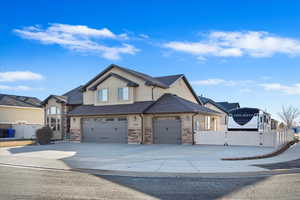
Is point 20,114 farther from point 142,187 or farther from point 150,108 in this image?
point 142,187

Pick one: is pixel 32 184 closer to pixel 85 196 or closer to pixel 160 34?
pixel 85 196

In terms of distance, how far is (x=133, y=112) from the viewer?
73.2 ft

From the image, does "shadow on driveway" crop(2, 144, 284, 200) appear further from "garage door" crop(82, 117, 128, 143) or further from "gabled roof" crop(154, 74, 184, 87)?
"gabled roof" crop(154, 74, 184, 87)

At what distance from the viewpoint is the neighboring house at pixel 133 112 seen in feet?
71.6

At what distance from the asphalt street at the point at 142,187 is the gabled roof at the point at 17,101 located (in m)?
31.0

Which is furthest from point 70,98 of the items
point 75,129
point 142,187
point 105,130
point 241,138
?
point 142,187

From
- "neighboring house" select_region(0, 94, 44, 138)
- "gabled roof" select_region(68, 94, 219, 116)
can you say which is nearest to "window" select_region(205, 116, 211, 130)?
"gabled roof" select_region(68, 94, 219, 116)

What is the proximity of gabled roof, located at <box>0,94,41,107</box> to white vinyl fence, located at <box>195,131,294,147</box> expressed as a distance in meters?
28.5

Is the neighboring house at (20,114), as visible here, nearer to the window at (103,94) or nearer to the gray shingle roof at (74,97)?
the gray shingle roof at (74,97)

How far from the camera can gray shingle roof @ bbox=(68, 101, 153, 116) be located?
2278 centimetres

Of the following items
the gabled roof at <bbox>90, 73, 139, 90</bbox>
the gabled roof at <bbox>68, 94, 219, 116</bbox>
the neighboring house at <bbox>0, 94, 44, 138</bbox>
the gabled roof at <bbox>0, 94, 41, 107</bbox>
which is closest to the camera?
the gabled roof at <bbox>68, 94, 219, 116</bbox>

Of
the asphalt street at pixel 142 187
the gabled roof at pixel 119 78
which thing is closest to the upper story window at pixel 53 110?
the gabled roof at pixel 119 78

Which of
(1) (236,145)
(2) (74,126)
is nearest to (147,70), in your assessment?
(2) (74,126)

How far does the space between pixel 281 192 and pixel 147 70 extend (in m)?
26.2
